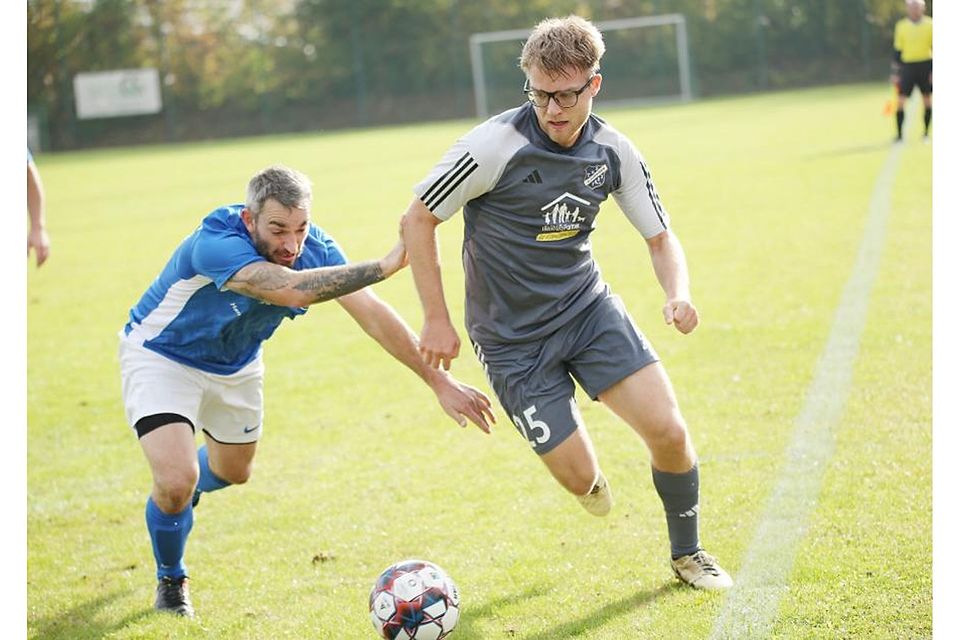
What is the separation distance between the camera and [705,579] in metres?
4.62

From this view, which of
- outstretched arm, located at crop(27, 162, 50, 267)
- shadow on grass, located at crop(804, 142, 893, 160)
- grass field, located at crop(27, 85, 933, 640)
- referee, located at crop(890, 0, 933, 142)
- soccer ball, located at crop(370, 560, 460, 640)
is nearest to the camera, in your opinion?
soccer ball, located at crop(370, 560, 460, 640)

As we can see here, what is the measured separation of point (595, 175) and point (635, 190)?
0.23 metres

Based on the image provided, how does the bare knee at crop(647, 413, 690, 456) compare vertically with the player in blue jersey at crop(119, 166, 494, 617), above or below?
below

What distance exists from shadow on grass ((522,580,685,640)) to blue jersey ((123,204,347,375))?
169cm

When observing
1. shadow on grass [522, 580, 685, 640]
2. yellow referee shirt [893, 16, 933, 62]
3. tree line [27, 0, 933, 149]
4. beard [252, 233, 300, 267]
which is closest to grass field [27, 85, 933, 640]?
shadow on grass [522, 580, 685, 640]

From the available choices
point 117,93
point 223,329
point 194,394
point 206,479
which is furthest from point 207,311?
point 117,93

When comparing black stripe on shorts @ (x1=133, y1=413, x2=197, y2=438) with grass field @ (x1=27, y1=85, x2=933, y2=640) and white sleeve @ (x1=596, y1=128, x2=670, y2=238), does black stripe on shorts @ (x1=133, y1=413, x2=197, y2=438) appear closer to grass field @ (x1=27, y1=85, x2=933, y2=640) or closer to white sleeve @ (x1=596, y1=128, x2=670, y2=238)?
grass field @ (x1=27, y1=85, x2=933, y2=640)

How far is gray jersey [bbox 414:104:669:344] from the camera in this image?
450cm

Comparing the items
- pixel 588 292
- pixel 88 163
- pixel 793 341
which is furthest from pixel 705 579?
pixel 88 163

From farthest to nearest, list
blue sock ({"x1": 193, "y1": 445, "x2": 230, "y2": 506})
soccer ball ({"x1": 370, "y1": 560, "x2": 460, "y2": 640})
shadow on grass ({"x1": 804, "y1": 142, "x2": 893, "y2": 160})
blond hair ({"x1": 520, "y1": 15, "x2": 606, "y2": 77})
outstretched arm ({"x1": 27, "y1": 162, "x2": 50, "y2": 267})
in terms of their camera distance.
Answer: shadow on grass ({"x1": 804, "y1": 142, "x2": 893, "y2": 160}), outstretched arm ({"x1": 27, "y1": 162, "x2": 50, "y2": 267}), blue sock ({"x1": 193, "y1": 445, "x2": 230, "y2": 506}), blond hair ({"x1": 520, "y1": 15, "x2": 606, "y2": 77}), soccer ball ({"x1": 370, "y1": 560, "x2": 460, "y2": 640})

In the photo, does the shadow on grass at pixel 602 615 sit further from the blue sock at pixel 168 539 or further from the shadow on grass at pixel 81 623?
the shadow on grass at pixel 81 623

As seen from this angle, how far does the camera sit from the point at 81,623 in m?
4.86

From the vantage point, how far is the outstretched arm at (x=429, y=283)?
177 inches

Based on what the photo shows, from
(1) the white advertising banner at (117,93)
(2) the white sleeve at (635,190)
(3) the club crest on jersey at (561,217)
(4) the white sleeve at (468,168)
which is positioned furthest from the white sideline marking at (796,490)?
(1) the white advertising banner at (117,93)
